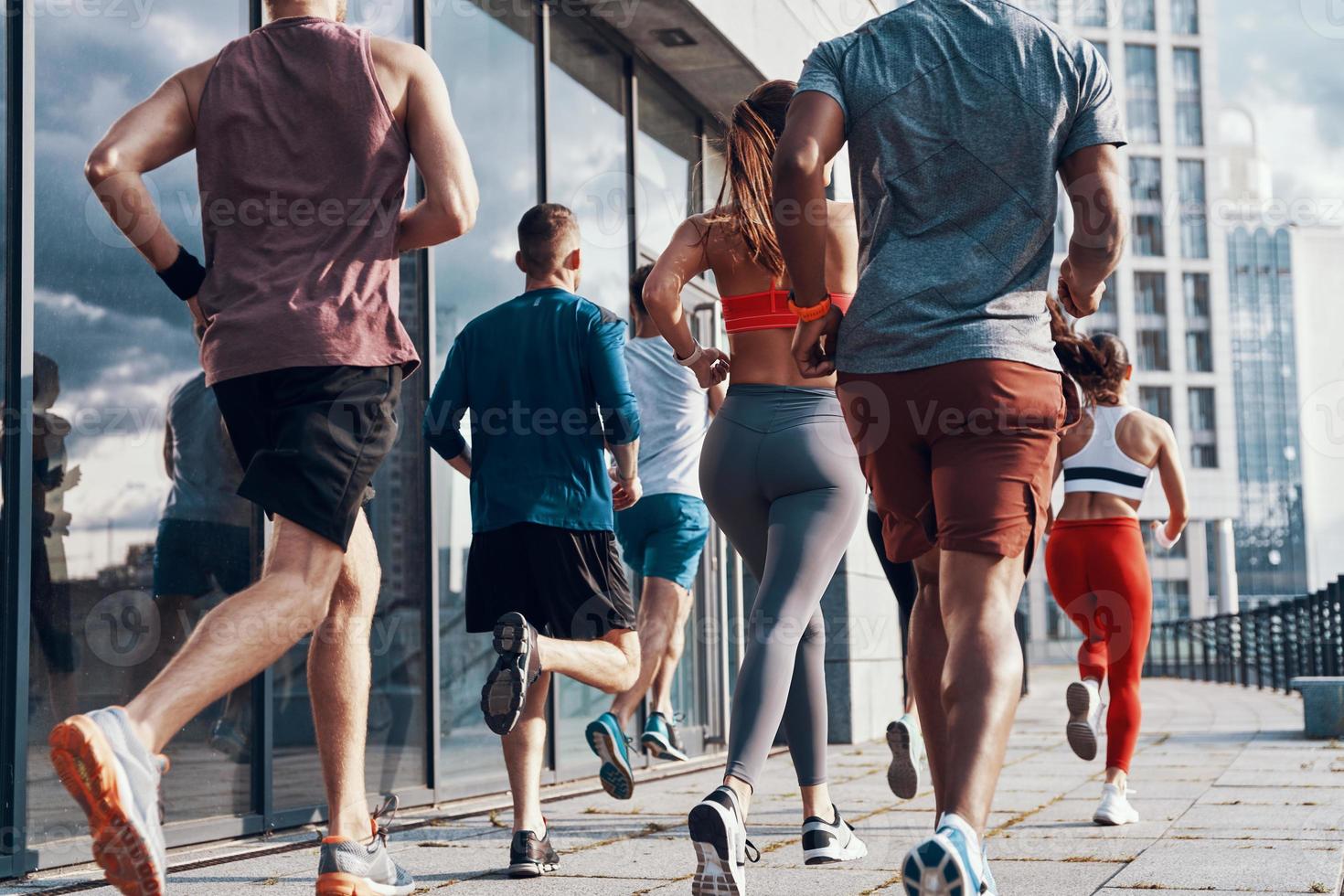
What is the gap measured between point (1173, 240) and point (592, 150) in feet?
216

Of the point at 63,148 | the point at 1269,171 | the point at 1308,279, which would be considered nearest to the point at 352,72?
the point at 63,148

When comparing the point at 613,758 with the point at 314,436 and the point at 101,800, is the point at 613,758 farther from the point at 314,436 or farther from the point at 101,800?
the point at 101,800

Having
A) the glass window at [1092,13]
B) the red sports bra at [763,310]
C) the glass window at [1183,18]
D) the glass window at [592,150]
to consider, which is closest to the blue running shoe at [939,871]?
the red sports bra at [763,310]

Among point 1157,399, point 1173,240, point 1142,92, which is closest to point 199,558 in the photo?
point 1157,399

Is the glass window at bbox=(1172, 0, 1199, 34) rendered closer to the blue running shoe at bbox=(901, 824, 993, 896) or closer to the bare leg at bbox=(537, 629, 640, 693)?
the bare leg at bbox=(537, 629, 640, 693)

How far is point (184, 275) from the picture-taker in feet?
10.1

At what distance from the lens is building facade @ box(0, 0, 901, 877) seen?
4.19 meters

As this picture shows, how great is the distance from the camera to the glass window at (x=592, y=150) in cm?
778

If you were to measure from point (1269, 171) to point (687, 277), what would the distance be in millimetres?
85549

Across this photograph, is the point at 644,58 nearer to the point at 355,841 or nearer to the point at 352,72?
the point at 352,72

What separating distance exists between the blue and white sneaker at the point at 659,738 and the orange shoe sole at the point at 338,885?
2.85 m

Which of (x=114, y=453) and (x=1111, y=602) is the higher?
(x=114, y=453)

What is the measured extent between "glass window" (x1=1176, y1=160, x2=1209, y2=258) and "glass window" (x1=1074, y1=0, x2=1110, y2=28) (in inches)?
299

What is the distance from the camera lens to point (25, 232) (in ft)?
13.8
